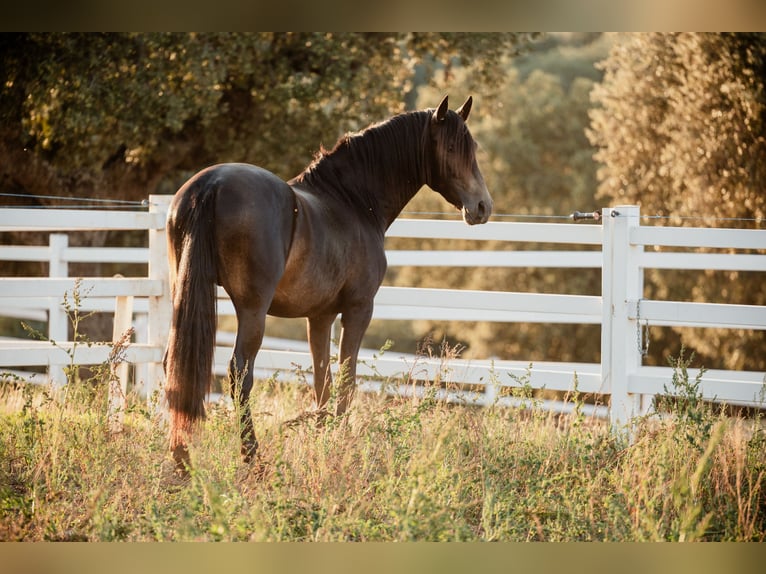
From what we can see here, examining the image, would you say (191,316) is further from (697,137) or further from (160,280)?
(697,137)

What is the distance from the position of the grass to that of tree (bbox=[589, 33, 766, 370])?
27.1ft

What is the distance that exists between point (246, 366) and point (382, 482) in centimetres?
108

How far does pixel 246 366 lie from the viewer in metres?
4.61

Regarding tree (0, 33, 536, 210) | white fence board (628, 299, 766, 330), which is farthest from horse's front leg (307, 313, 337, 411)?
tree (0, 33, 536, 210)

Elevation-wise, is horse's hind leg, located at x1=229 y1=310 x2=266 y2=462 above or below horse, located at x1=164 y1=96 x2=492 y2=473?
below

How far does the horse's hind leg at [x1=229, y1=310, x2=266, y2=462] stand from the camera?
452cm

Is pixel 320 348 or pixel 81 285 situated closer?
pixel 320 348

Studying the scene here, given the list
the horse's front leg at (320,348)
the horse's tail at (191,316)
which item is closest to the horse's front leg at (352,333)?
the horse's front leg at (320,348)

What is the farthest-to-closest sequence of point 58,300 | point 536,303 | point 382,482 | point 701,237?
point 58,300
point 536,303
point 701,237
point 382,482

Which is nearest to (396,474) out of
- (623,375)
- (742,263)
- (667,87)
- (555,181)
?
(623,375)

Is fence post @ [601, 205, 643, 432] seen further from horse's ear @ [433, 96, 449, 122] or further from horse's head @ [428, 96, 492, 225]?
horse's ear @ [433, 96, 449, 122]

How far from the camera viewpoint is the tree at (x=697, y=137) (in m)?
12.1

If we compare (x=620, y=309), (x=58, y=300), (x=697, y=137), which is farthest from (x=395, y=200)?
(x=697, y=137)

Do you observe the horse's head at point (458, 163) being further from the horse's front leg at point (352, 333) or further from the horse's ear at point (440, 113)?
the horse's front leg at point (352, 333)
